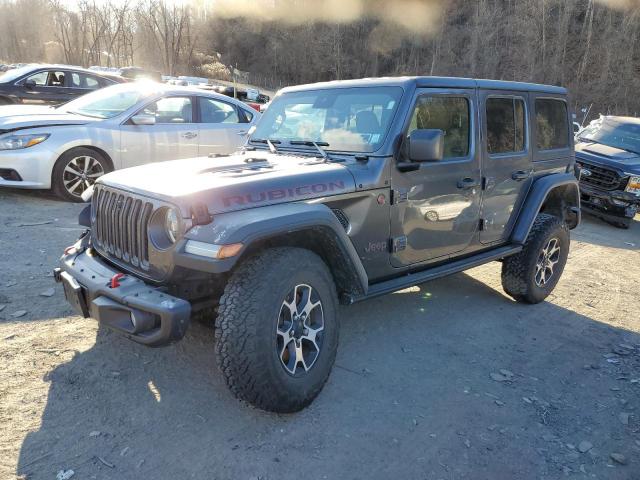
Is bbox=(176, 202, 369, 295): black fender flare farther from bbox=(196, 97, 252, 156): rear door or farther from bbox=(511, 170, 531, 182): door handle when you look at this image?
bbox=(196, 97, 252, 156): rear door

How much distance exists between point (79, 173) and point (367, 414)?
5.60 meters

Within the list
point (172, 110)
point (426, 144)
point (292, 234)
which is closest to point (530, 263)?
point (426, 144)

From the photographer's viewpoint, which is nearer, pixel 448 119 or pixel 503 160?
pixel 448 119

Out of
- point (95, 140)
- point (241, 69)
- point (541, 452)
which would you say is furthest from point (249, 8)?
point (541, 452)

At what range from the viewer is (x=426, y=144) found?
3408 millimetres

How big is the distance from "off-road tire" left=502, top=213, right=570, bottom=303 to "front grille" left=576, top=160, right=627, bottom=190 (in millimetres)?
5140

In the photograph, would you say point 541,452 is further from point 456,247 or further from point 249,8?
point 249,8

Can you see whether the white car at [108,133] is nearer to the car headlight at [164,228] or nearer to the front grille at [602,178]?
the car headlight at [164,228]

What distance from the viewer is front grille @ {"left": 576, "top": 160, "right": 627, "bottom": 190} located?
366 inches

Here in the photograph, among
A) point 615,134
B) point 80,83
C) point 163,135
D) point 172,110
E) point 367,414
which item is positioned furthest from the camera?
point 80,83

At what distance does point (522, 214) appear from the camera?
15.8 ft

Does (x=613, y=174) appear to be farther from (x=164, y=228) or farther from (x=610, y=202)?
(x=164, y=228)

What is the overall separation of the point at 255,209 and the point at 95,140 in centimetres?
500

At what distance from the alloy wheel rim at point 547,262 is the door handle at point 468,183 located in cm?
124
